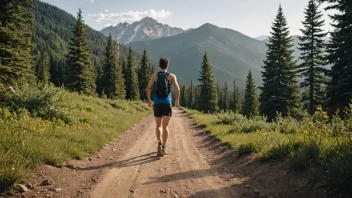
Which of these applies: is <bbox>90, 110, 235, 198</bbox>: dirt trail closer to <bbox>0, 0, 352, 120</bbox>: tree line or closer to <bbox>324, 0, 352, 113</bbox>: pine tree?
<bbox>0, 0, 352, 120</bbox>: tree line

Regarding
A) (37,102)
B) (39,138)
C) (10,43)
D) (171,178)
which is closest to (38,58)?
(10,43)

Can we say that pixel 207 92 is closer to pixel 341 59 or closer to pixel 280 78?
pixel 280 78

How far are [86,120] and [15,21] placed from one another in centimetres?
1439

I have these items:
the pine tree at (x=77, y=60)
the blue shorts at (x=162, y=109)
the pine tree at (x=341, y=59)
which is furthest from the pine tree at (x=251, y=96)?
the blue shorts at (x=162, y=109)

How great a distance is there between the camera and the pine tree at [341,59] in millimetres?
18500

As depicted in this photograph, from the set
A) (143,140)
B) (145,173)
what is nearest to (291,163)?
(145,173)

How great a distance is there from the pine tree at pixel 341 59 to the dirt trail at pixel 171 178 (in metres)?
15.9

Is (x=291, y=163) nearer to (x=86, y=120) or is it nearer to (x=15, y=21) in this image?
(x=86, y=120)

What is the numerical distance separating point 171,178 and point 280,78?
3197 centimetres

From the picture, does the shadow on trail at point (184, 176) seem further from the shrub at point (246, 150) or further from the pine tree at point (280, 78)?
the pine tree at point (280, 78)

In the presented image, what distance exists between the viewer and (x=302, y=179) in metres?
4.59

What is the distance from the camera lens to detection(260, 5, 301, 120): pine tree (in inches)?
1302

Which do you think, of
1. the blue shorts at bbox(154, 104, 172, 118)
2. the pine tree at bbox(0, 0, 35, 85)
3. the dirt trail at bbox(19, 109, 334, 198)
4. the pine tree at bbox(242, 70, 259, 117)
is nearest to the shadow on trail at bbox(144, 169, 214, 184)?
the dirt trail at bbox(19, 109, 334, 198)

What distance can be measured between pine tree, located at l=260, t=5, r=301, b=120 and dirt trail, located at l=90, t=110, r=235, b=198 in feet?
93.9
